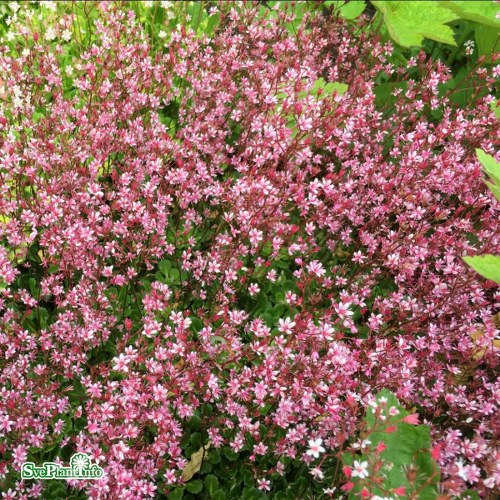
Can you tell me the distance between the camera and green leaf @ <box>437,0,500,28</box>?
4477 millimetres

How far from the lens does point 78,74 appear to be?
5.04 metres

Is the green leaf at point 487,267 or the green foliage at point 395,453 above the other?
the green leaf at point 487,267

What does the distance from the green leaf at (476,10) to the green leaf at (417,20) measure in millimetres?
83

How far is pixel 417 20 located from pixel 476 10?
57 centimetres

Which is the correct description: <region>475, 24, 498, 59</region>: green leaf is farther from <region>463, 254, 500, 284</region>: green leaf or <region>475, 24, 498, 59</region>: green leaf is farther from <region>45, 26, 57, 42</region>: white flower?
<region>45, 26, 57, 42</region>: white flower

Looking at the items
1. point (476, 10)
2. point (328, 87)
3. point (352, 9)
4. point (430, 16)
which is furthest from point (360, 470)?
point (352, 9)

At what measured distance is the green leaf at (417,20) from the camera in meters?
4.34

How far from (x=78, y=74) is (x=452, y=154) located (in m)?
3.37

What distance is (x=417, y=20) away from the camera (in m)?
4.54

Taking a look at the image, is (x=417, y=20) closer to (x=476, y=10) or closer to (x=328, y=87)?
(x=476, y=10)

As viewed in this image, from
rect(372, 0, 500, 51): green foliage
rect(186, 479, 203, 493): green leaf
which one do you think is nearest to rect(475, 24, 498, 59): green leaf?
rect(372, 0, 500, 51): green foliage

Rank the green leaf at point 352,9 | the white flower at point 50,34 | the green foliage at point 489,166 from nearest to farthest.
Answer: the green foliage at point 489,166 < the white flower at point 50,34 < the green leaf at point 352,9

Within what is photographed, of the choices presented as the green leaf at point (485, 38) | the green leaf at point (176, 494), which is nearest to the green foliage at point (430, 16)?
the green leaf at point (485, 38)

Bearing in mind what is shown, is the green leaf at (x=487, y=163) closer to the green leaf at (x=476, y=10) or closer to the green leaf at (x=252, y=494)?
the green leaf at (x=476, y=10)
